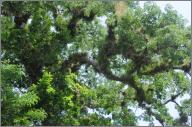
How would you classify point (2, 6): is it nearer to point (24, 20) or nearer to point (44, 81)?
point (24, 20)

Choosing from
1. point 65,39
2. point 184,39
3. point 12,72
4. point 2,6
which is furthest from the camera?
point 65,39

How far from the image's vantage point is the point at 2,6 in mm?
6609

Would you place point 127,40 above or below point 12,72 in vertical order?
above

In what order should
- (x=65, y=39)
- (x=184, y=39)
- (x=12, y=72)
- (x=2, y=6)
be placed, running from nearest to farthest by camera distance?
(x=12, y=72) < (x=184, y=39) < (x=2, y=6) < (x=65, y=39)

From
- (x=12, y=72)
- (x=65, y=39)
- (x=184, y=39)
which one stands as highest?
(x=65, y=39)

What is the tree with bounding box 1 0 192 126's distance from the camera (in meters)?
6.18

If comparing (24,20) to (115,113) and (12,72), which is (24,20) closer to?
(12,72)

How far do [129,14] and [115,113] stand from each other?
1.57 m

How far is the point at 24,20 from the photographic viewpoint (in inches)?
272

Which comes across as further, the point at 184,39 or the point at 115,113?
the point at 115,113

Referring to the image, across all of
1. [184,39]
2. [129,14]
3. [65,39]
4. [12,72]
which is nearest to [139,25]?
[129,14]

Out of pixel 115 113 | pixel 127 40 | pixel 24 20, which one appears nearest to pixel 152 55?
pixel 127 40

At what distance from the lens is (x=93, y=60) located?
269 inches

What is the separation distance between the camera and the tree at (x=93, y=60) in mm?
6176
